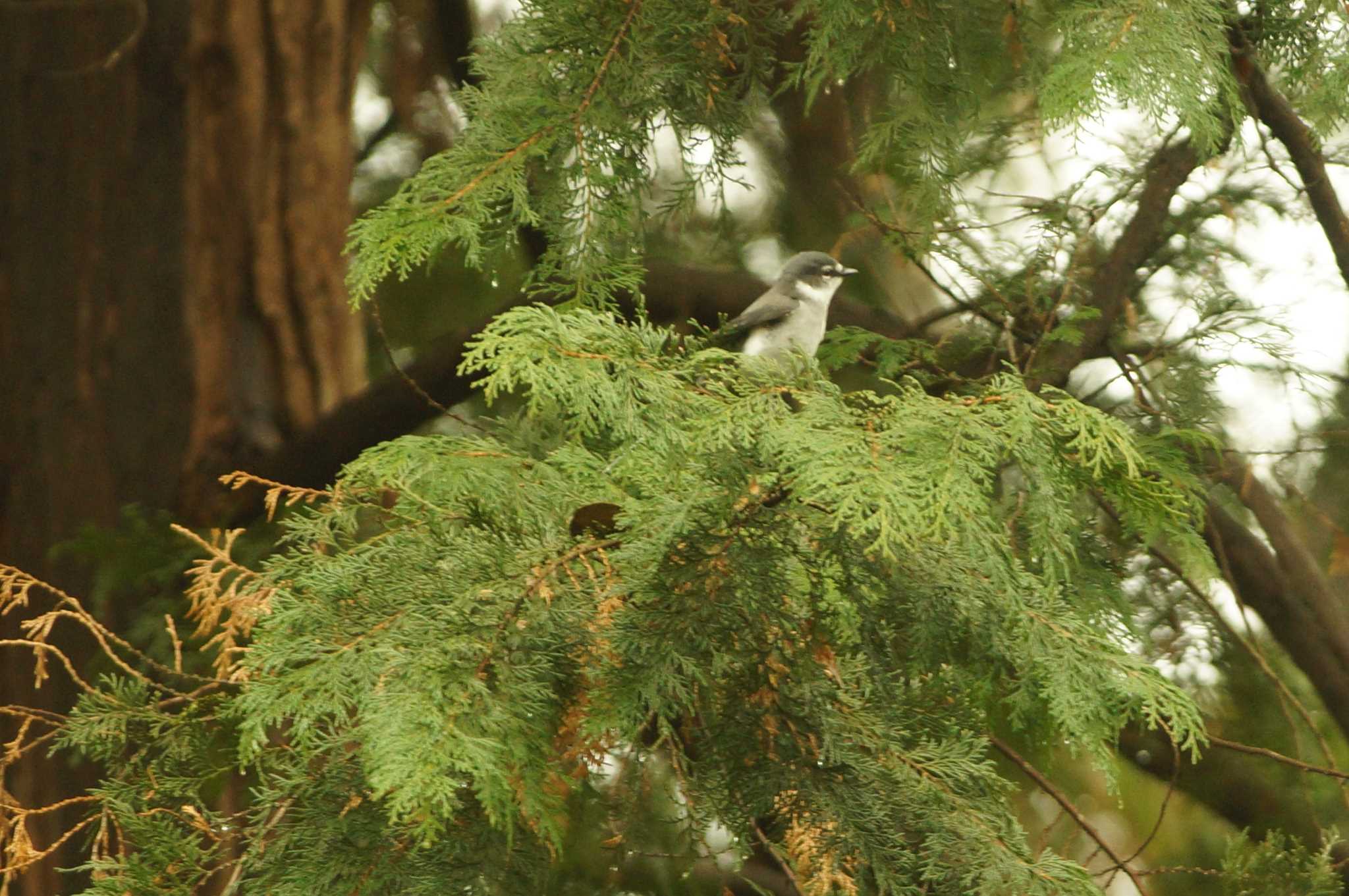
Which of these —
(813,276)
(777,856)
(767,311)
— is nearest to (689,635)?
(777,856)

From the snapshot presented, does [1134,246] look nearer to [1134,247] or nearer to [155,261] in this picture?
[1134,247]

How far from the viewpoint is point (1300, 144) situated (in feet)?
9.61

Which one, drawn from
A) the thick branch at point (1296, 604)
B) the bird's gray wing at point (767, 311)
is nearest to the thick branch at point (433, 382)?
the bird's gray wing at point (767, 311)

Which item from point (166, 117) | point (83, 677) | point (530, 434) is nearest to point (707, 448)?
point (530, 434)

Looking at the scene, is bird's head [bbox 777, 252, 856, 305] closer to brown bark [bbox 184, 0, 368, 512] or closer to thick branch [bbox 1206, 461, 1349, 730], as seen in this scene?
thick branch [bbox 1206, 461, 1349, 730]

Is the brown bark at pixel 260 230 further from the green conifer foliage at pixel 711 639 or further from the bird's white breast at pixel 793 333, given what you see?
the green conifer foliage at pixel 711 639

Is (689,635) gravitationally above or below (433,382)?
above

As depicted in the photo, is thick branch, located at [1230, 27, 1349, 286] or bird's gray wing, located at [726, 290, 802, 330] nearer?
thick branch, located at [1230, 27, 1349, 286]

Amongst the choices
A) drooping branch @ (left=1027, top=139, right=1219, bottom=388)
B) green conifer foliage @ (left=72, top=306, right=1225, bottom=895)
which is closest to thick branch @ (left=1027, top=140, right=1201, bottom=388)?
drooping branch @ (left=1027, top=139, right=1219, bottom=388)

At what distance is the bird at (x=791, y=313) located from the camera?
3.36m

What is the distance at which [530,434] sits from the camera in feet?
8.52

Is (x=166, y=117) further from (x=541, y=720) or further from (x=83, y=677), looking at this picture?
(x=541, y=720)

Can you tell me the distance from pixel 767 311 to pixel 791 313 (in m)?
0.09

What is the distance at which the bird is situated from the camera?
11.0 ft
